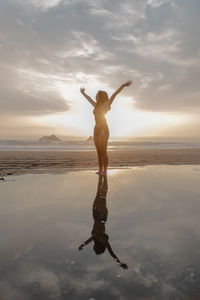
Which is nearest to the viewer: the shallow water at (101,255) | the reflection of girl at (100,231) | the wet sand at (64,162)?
the shallow water at (101,255)

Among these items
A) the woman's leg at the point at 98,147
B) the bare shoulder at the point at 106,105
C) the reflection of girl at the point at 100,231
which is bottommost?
the reflection of girl at the point at 100,231

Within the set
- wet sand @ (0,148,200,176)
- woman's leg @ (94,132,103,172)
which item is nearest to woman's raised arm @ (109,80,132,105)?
woman's leg @ (94,132,103,172)

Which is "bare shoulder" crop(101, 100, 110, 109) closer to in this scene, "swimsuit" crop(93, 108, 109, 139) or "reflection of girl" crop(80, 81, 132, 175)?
"reflection of girl" crop(80, 81, 132, 175)

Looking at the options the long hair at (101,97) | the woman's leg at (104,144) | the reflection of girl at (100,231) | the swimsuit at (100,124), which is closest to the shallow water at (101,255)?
the reflection of girl at (100,231)

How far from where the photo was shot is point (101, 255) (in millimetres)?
1723

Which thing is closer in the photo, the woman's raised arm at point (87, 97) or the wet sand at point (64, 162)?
the woman's raised arm at point (87, 97)

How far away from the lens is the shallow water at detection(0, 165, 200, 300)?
1340mm

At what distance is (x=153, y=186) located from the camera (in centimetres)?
449

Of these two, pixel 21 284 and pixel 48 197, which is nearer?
pixel 21 284

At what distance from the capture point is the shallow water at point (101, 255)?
4.40ft

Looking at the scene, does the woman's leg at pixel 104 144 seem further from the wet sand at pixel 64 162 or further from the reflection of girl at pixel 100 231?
the reflection of girl at pixel 100 231

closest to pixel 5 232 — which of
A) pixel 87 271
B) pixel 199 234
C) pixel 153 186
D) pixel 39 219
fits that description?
pixel 39 219

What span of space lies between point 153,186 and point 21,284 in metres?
3.52

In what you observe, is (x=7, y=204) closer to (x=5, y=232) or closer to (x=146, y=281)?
(x=5, y=232)
